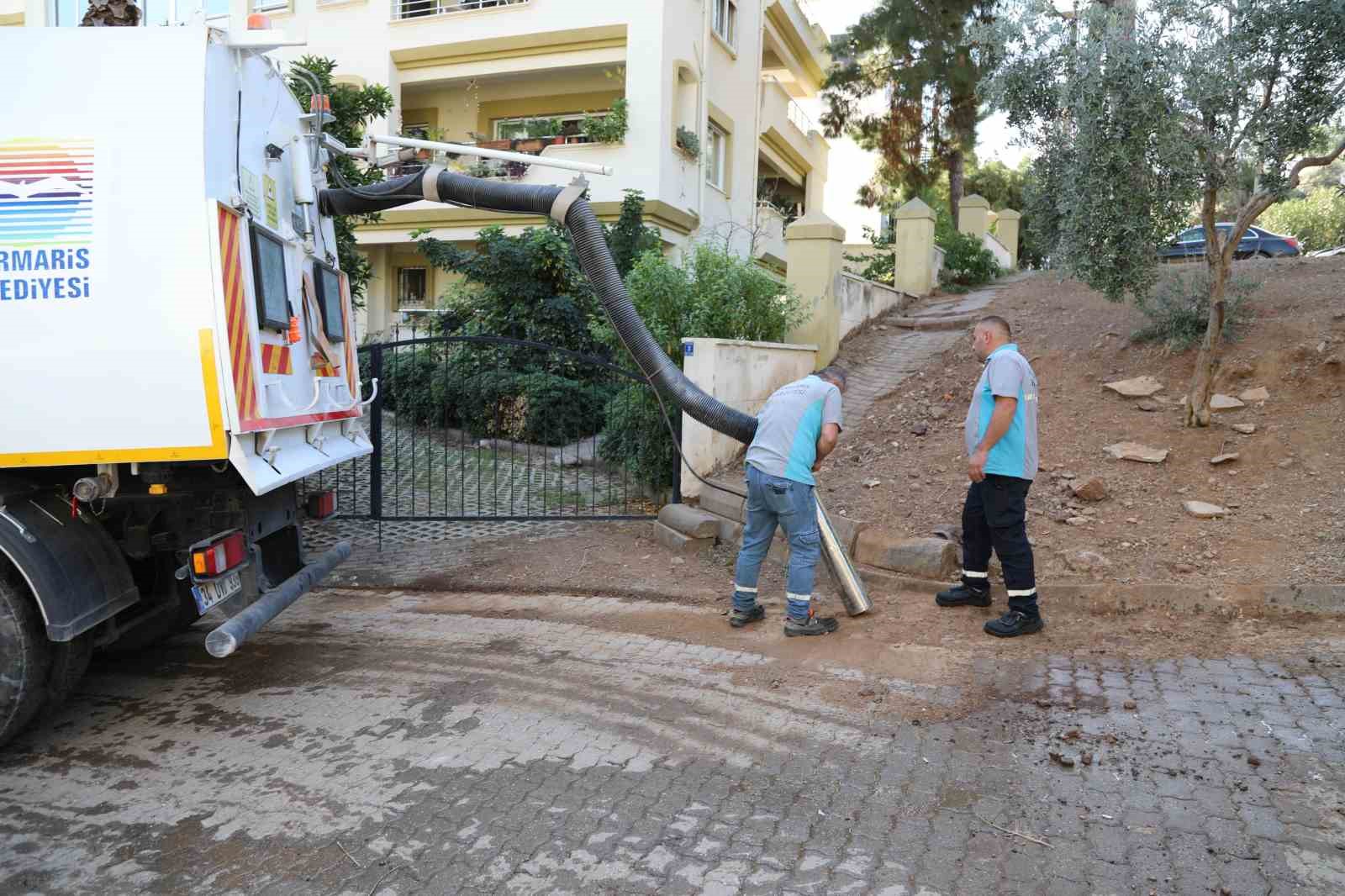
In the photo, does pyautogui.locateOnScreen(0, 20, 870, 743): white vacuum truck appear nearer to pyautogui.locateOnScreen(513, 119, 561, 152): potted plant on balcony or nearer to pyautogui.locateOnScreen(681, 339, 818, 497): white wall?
pyautogui.locateOnScreen(681, 339, 818, 497): white wall

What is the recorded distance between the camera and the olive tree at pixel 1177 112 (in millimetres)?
6621

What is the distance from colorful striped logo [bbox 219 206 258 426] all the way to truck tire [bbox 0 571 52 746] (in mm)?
1148

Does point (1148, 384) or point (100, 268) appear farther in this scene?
point (1148, 384)

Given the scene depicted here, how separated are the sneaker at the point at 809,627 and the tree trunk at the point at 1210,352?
12.4 feet

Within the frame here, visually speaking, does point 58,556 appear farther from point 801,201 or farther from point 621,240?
point 801,201

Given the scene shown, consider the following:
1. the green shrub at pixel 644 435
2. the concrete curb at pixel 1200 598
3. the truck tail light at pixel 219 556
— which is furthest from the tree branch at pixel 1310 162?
the truck tail light at pixel 219 556

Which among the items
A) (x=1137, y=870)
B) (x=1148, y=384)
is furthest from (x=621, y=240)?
(x=1137, y=870)

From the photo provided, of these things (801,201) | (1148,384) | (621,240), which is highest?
(801,201)

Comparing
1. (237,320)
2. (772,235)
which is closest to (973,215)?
(772,235)

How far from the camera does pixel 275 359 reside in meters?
4.61

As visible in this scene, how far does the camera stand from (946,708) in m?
4.34

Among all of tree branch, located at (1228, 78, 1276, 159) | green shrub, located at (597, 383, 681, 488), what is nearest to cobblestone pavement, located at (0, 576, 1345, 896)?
green shrub, located at (597, 383, 681, 488)

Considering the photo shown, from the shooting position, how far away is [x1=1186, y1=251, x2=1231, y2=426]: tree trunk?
714cm

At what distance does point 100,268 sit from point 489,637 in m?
2.83
